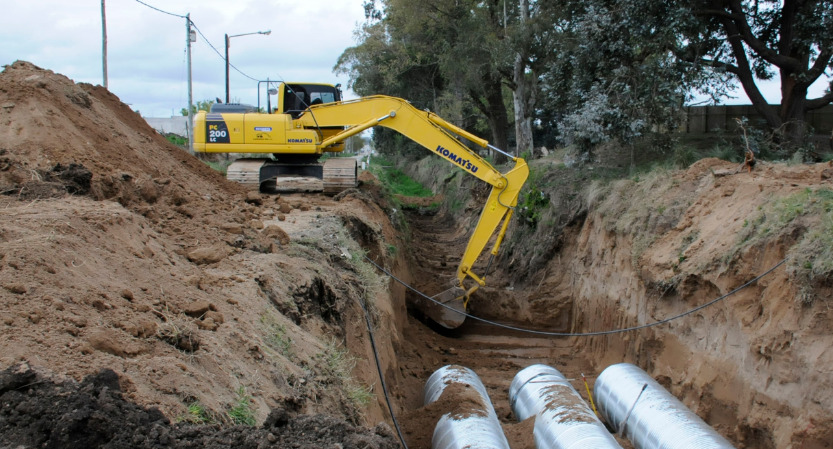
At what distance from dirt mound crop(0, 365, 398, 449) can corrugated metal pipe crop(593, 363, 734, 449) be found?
4523 millimetres

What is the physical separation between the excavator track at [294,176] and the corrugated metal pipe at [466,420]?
8117 millimetres

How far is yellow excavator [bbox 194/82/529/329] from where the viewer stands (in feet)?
40.8

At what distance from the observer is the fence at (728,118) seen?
17047mm

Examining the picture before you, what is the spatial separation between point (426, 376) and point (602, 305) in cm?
380

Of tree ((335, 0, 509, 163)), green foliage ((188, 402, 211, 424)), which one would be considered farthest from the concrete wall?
green foliage ((188, 402, 211, 424))

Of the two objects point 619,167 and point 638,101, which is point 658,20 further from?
point 619,167

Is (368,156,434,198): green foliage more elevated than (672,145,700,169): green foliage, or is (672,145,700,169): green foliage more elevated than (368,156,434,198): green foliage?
(672,145,700,169): green foliage

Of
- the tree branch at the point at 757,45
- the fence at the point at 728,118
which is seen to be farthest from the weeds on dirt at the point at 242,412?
the fence at the point at 728,118

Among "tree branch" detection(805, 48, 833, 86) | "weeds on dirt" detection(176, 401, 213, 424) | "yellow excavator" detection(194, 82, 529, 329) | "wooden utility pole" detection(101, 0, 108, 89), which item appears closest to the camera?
"weeds on dirt" detection(176, 401, 213, 424)

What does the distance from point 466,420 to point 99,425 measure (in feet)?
14.5

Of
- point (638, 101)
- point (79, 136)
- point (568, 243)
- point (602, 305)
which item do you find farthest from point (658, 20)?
point (79, 136)

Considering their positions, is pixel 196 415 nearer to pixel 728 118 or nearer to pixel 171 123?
pixel 728 118

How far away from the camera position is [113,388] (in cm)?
314

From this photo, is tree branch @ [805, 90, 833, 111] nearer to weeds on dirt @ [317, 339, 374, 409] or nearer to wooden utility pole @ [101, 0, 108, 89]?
weeds on dirt @ [317, 339, 374, 409]
